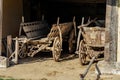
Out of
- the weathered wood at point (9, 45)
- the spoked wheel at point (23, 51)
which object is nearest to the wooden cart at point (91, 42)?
the spoked wheel at point (23, 51)

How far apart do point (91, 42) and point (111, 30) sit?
109cm

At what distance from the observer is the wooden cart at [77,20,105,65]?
10.7m

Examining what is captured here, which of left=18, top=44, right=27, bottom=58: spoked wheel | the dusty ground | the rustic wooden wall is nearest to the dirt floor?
the dusty ground

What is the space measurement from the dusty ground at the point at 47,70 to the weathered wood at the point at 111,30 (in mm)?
600

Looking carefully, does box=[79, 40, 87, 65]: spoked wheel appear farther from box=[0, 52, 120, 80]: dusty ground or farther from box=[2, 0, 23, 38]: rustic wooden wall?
box=[2, 0, 23, 38]: rustic wooden wall

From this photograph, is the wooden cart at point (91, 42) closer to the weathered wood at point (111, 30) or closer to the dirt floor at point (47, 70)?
the dirt floor at point (47, 70)

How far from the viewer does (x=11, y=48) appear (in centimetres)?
1164

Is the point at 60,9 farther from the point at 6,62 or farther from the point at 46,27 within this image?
the point at 6,62

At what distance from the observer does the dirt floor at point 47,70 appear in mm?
9734

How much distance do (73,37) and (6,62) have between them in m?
3.06

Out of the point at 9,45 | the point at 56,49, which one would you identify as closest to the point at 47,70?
the point at 56,49

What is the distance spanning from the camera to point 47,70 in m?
10.6

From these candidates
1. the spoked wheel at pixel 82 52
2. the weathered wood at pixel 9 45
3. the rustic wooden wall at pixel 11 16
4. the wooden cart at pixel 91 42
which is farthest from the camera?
the rustic wooden wall at pixel 11 16

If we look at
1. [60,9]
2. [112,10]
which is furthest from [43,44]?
[60,9]
